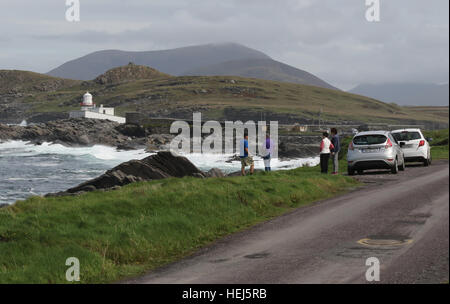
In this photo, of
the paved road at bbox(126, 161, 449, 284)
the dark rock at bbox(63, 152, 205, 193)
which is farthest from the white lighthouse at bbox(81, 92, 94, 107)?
the paved road at bbox(126, 161, 449, 284)

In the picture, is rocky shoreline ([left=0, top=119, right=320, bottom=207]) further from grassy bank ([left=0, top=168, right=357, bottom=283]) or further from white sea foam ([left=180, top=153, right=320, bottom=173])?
grassy bank ([left=0, top=168, right=357, bottom=283])

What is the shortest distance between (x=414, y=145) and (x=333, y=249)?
62.4 ft

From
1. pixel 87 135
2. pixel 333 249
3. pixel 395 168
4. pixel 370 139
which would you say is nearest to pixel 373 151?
pixel 370 139

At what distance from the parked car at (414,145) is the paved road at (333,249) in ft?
37.3

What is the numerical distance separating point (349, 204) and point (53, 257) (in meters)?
9.06

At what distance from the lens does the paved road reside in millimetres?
8562

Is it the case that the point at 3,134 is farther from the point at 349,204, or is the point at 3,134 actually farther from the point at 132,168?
the point at 349,204

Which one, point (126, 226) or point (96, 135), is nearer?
point (126, 226)

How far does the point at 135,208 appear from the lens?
47.0 feet

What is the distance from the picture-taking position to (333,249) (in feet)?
34.1

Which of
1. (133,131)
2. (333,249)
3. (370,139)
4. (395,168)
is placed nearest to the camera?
(333,249)

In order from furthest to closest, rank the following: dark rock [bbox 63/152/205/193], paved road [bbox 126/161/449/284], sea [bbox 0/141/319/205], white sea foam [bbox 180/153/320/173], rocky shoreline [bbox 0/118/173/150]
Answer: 1. rocky shoreline [bbox 0/118/173/150]
2. white sea foam [bbox 180/153/320/173]
3. sea [bbox 0/141/319/205]
4. dark rock [bbox 63/152/205/193]
5. paved road [bbox 126/161/449/284]

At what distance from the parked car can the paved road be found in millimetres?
11365

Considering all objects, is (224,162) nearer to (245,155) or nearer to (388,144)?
(245,155)
